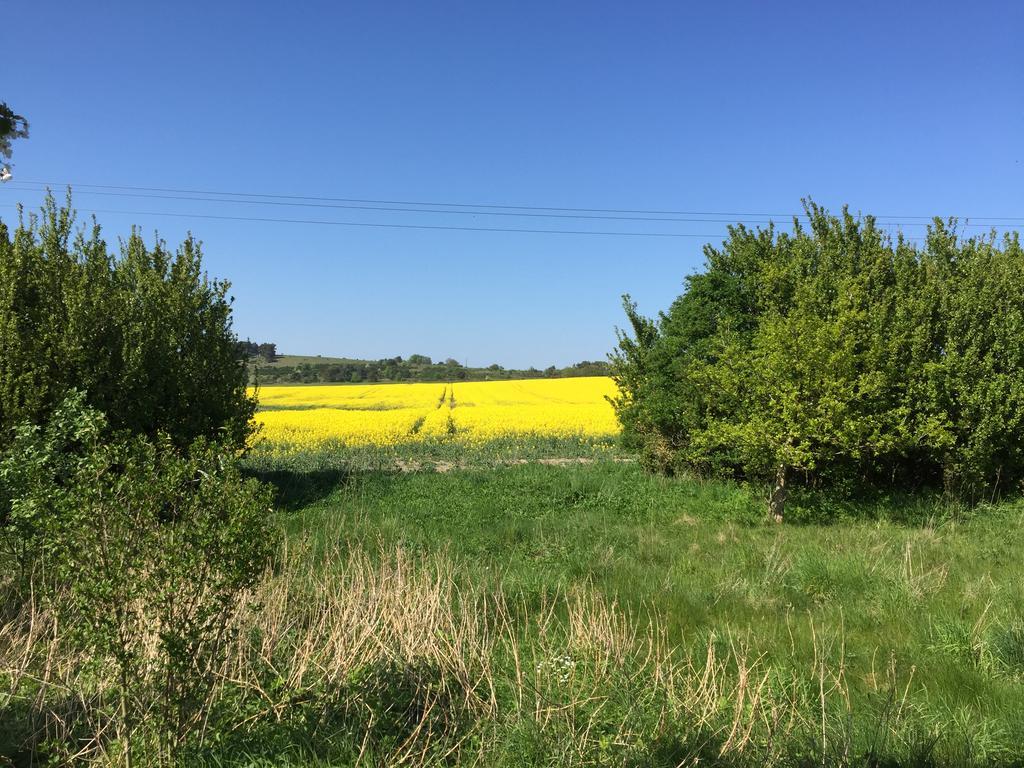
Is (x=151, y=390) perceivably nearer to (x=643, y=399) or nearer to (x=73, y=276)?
(x=73, y=276)

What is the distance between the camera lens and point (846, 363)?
923cm

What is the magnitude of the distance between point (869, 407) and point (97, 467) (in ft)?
33.4

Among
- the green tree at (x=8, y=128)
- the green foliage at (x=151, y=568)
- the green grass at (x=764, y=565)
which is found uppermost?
the green tree at (x=8, y=128)

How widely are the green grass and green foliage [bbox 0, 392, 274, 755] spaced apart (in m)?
2.24

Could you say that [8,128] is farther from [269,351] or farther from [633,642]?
[269,351]

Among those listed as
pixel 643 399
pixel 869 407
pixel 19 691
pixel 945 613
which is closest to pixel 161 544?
pixel 19 691

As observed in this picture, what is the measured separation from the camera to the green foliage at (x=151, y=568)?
9.35 ft

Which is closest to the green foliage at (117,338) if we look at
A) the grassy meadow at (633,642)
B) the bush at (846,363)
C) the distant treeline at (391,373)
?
the grassy meadow at (633,642)

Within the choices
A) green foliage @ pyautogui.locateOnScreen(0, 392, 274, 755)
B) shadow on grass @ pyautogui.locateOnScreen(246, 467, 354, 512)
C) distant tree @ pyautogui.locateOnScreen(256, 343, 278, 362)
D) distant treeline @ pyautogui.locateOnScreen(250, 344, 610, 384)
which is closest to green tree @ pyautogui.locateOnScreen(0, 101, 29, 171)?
green foliage @ pyautogui.locateOnScreen(0, 392, 274, 755)

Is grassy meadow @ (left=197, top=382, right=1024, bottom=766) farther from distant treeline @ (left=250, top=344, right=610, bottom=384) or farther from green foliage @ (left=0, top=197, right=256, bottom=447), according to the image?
distant treeline @ (left=250, top=344, right=610, bottom=384)

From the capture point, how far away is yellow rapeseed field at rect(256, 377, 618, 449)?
23.6 meters

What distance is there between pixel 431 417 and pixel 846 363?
22640 millimetres

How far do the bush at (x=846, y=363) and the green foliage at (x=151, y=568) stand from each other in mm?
8299

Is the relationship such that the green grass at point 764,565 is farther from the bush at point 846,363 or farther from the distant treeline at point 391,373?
the distant treeline at point 391,373
